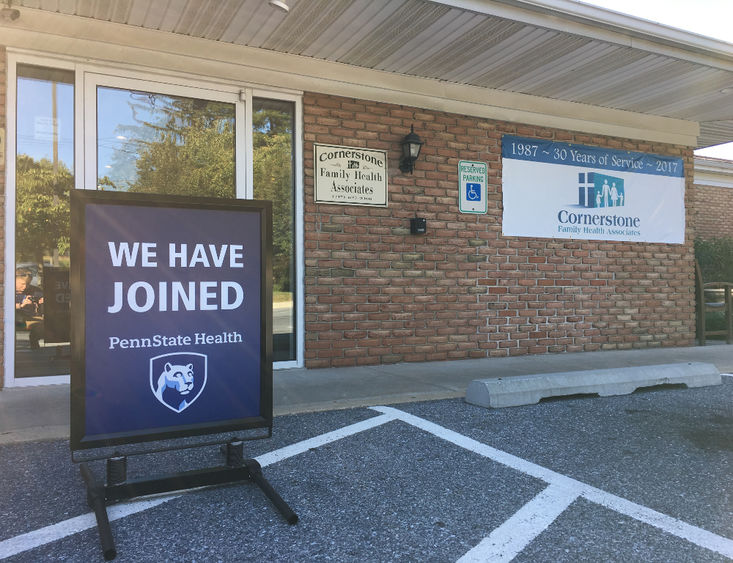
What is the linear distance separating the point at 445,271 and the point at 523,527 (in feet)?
15.9

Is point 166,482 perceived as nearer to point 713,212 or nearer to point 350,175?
point 350,175

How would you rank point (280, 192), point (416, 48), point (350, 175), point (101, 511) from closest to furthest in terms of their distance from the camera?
point (101, 511) → point (416, 48) → point (280, 192) → point (350, 175)

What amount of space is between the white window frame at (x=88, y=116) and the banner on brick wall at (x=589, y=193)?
11.6 ft

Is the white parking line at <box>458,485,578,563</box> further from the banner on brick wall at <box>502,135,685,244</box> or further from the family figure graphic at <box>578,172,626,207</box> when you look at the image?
the family figure graphic at <box>578,172,626,207</box>

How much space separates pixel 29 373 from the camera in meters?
5.38

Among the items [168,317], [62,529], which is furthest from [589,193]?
[62,529]

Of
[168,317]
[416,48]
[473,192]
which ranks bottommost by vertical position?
[168,317]

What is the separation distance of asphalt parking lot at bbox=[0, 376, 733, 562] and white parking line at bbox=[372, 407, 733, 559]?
0.01 m

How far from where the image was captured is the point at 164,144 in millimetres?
5926

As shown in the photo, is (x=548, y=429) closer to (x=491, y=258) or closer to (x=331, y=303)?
(x=331, y=303)

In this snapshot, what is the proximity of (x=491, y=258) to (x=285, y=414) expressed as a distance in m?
4.12

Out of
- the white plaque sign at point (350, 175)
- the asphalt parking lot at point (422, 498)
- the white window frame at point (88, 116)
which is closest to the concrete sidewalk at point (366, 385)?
the asphalt parking lot at point (422, 498)

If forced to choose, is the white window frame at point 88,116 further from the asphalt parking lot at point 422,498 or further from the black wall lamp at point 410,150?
the asphalt parking lot at point 422,498

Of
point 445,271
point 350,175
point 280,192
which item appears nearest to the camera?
point 280,192
